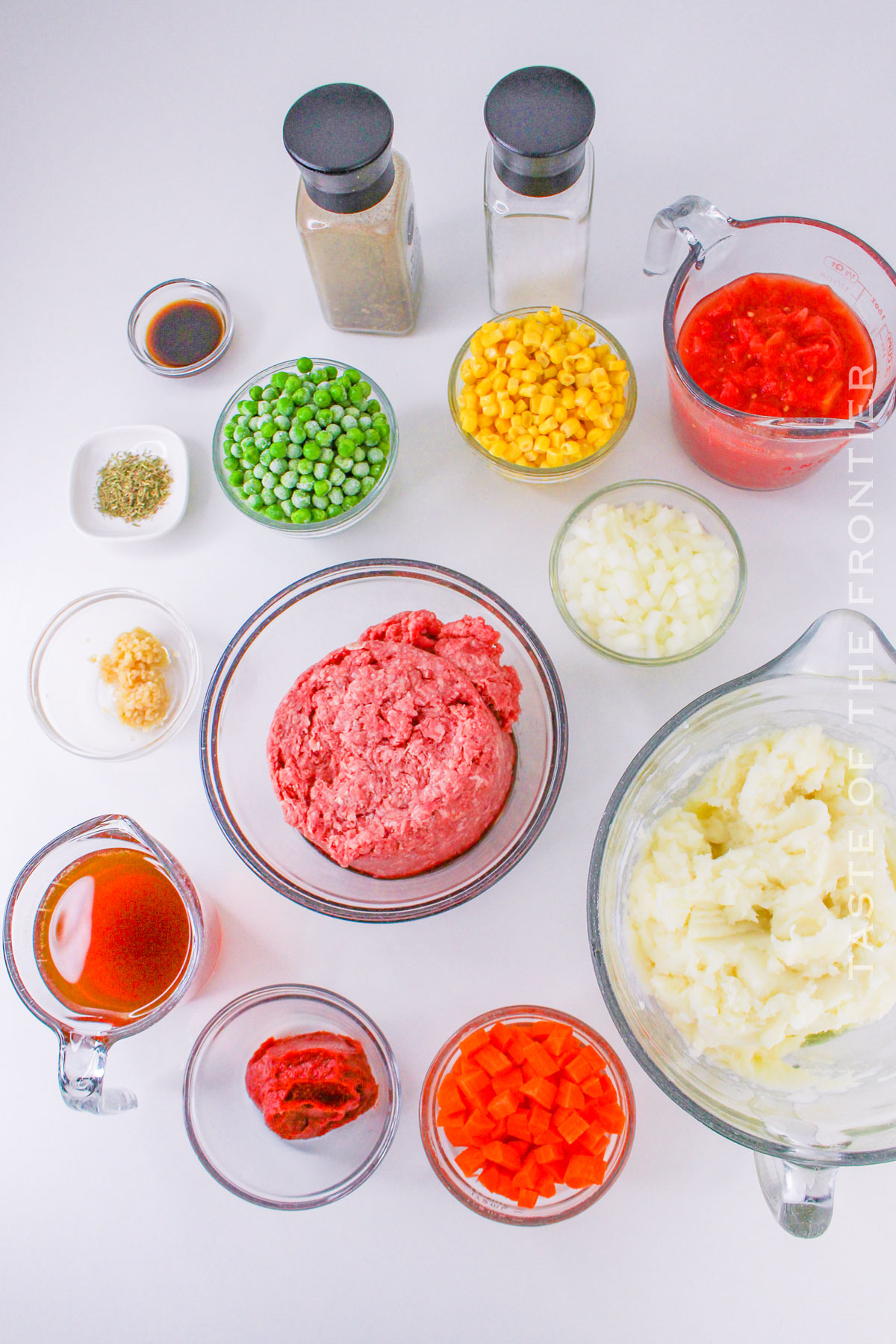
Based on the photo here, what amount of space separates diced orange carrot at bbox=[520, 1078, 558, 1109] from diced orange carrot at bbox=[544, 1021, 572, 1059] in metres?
0.06

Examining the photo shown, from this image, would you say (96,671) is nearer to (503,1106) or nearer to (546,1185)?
(503,1106)

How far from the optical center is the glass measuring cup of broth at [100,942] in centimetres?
176

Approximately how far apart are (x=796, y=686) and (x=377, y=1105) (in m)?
1.17

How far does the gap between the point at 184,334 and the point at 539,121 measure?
3.24 ft

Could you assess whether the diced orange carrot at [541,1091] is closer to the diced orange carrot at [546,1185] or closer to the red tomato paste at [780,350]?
A: the diced orange carrot at [546,1185]

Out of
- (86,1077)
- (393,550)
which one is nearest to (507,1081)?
(86,1077)

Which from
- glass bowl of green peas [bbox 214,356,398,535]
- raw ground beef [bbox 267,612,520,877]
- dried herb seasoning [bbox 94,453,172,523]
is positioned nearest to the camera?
raw ground beef [bbox 267,612,520,877]

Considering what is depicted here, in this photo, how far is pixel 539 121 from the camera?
5.55ft

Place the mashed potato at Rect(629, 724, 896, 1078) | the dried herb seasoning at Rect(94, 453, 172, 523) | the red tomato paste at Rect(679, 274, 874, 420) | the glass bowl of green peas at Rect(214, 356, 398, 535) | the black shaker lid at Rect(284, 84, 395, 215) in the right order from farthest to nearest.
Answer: the dried herb seasoning at Rect(94, 453, 172, 523), the glass bowl of green peas at Rect(214, 356, 398, 535), the red tomato paste at Rect(679, 274, 874, 420), the black shaker lid at Rect(284, 84, 395, 215), the mashed potato at Rect(629, 724, 896, 1078)

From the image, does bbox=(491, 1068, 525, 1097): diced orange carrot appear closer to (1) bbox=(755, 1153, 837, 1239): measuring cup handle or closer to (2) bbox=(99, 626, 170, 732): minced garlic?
(1) bbox=(755, 1153, 837, 1239): measuring cup handle

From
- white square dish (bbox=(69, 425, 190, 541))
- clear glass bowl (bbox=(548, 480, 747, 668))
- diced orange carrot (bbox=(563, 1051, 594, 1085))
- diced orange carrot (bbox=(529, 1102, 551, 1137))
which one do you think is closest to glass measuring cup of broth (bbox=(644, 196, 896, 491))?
clear glass bowl (bbox=(548, 480, 747, 668))

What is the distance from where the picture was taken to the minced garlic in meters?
2.04

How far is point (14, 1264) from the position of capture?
76.5 inches

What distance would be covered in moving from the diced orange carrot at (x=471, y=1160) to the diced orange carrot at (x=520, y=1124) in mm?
72
